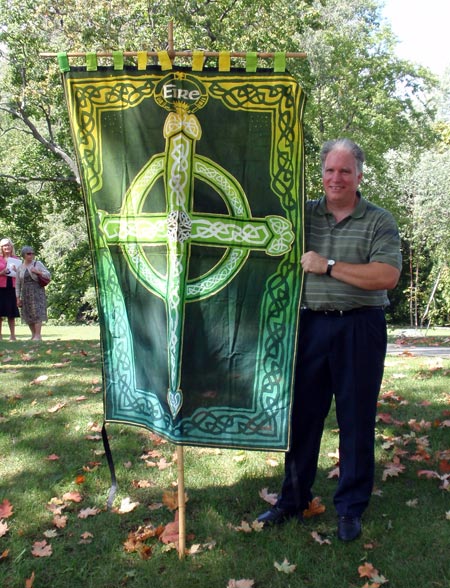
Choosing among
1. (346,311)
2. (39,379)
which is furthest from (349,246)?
(39,379)

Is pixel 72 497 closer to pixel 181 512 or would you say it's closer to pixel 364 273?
pixel 181 512

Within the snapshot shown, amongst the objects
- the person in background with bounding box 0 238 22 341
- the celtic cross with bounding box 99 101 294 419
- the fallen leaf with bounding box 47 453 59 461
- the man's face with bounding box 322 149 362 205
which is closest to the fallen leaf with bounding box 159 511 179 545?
the celtic cross with bounding box 99 101 294 419

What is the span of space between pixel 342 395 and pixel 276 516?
860 millimetres

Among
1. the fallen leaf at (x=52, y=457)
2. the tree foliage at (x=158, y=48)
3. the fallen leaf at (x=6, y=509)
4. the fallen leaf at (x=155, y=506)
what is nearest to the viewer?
the fallen leaf at (x=6, y=509)

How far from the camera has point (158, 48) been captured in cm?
1672

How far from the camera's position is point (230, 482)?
419 centimetres

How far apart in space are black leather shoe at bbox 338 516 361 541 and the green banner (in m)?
0.58

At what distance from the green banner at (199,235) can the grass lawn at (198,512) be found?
63 centimetres

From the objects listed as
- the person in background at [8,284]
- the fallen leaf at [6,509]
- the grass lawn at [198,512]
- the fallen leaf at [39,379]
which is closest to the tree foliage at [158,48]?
the person in background at [8,284]

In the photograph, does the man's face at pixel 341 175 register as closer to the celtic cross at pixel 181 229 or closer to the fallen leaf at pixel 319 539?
the celtic cross at pixel 181 229

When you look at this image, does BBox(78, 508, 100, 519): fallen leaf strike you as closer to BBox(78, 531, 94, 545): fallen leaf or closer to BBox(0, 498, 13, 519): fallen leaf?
BBox(78, 531, 94, 545): fallen leaf

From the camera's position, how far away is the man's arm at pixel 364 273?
315 centimetres

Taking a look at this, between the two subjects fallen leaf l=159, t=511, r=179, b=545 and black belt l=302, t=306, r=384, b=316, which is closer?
black belt l=302, t=306, r=384, b=316

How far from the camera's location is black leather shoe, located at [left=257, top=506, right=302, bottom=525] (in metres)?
3.59
